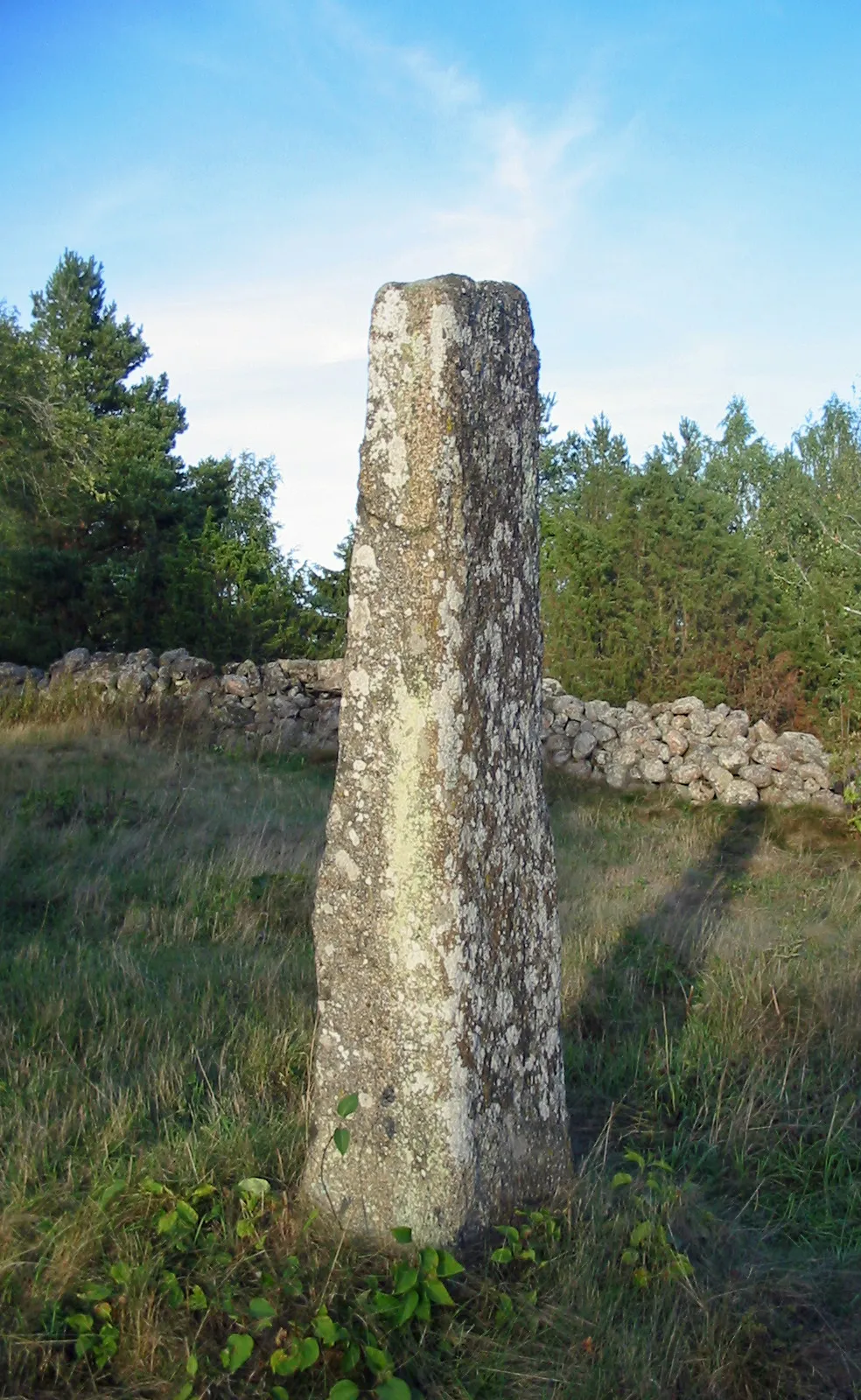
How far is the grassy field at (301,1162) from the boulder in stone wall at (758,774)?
4.78m

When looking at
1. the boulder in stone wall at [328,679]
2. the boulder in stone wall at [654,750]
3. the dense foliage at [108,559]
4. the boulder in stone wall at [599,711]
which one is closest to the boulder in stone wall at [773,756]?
the boulder in stone wall at [654,750]

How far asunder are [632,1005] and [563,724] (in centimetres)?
824

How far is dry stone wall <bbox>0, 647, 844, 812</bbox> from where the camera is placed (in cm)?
1148

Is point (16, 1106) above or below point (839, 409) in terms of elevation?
below

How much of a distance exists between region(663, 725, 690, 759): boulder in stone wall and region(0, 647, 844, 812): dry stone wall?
1 cm

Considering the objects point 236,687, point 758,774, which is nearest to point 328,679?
point 236,687

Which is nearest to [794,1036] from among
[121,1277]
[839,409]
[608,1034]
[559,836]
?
[608,1034]

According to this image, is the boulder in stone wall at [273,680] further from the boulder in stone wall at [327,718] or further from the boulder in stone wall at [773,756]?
the boulder in stone wall at [773,756]

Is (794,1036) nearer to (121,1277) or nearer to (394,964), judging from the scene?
(394,964)

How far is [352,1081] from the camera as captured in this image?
3.02 metres

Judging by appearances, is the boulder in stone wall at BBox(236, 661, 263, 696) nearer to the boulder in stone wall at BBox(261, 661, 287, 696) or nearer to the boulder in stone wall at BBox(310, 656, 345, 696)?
the boulder in stone wall at BBox(261, 661, 287, 696)

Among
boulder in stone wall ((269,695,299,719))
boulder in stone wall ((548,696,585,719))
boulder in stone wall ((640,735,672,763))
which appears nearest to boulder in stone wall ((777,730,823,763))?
boulder in stone wall ((640,735,672,763))

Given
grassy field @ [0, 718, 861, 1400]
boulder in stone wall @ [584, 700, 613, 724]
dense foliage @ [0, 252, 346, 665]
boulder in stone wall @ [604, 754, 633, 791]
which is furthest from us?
dense foliage @ [0, 252, 346, 665]

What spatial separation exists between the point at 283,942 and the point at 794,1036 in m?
2.48
